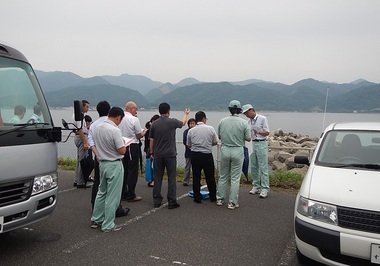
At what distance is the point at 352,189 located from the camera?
10.5 feet

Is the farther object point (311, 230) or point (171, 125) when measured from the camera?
point (171, 125)

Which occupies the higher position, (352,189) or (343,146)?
(343,146)

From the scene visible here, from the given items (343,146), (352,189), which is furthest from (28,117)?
(343,146)

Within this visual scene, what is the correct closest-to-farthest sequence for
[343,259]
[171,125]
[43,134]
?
[343,259]
[43,134]
[171,125]

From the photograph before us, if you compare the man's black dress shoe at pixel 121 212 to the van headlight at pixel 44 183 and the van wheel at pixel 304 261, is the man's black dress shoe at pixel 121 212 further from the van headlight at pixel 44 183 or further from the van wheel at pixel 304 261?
the van wheel at pixel 304 261

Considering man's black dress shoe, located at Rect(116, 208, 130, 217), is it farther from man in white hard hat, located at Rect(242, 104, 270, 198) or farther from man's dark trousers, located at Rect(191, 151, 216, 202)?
man in white hard hat, located at Rect(242, 104, 270, 198)

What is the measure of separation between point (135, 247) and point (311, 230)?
85.9 inches

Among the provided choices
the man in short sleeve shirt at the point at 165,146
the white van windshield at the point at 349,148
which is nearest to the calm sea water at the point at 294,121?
the man in short sleeve shirt at the point at 165,146

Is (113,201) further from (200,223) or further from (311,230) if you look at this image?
(311,230)

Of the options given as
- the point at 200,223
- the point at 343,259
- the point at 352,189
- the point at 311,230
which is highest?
the point at 352,189

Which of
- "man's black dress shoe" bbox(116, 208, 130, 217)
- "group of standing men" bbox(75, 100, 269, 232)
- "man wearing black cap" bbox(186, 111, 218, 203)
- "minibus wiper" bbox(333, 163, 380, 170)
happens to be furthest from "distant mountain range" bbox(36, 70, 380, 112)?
"man's black dress shoe" bbox(116, 208, 130, 217)

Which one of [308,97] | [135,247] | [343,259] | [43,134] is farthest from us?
[308,97]

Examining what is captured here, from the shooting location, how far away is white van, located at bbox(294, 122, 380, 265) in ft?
9.49

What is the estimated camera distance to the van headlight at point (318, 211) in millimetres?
3078
